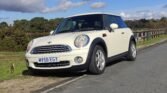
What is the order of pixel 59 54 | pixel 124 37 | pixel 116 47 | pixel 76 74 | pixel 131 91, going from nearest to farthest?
1. pixel 131 91
2. pixel 59 54
3. pixel 76 74
4. pixel 116 47
5. pixel 124 37

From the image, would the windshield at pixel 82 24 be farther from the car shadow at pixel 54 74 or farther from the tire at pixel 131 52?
the tire at pixel 131 52

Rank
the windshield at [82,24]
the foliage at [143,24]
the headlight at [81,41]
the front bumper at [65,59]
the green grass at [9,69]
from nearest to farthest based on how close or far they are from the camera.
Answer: the front bumper at [65,59] → the headlight at [81,41] → the green grass at [9,69] → the windshield at [82,24] → the foliage at [143,24]

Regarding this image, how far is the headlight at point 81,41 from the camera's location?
9742mm

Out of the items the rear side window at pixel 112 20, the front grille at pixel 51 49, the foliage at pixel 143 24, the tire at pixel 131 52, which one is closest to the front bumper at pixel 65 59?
the front grille at pixel 51 49

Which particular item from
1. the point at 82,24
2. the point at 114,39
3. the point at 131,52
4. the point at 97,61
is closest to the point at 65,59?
the point at 97,61

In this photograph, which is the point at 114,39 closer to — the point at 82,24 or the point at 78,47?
the point at 82,24

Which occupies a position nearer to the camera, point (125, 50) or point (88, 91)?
point (88, 91)

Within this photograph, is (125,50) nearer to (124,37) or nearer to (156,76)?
(124,37)

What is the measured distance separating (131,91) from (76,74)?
123 inches

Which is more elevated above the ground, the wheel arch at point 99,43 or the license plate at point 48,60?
the wheel arch at point 99,43

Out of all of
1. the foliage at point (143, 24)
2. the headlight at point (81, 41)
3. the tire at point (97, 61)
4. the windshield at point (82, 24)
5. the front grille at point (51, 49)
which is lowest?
the foliage at point (143, 24)

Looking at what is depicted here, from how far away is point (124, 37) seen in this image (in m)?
12.7

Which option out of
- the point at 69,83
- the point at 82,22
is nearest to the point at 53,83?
the point at 69,83

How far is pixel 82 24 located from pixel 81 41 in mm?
1545
